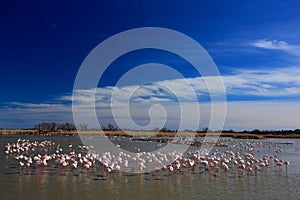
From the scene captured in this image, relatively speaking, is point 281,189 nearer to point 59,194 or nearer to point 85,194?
point 85,194

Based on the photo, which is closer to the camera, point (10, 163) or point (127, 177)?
point (127, 177)

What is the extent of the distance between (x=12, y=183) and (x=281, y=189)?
1003 cm

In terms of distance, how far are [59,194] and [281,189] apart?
8.00 metres

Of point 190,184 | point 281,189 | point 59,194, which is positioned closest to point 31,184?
point 59,194

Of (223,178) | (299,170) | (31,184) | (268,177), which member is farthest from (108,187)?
(299,170)

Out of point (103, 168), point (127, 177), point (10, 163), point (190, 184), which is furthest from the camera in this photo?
point (10, 163)

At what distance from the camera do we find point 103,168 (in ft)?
54.3

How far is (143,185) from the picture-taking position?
42.5 ft

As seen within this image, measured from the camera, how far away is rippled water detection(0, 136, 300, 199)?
37.1 feet

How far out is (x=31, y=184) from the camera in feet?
41.5

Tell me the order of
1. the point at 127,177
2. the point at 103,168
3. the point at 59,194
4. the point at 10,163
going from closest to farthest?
1. the point at 59,194
2. the point at 127,177
3. the point at 103,168
4. the point at 10,163

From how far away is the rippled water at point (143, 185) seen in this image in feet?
37.1

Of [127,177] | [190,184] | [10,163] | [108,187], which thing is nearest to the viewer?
[108,187]

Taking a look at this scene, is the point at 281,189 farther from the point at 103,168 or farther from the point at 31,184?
the point at 31,184
